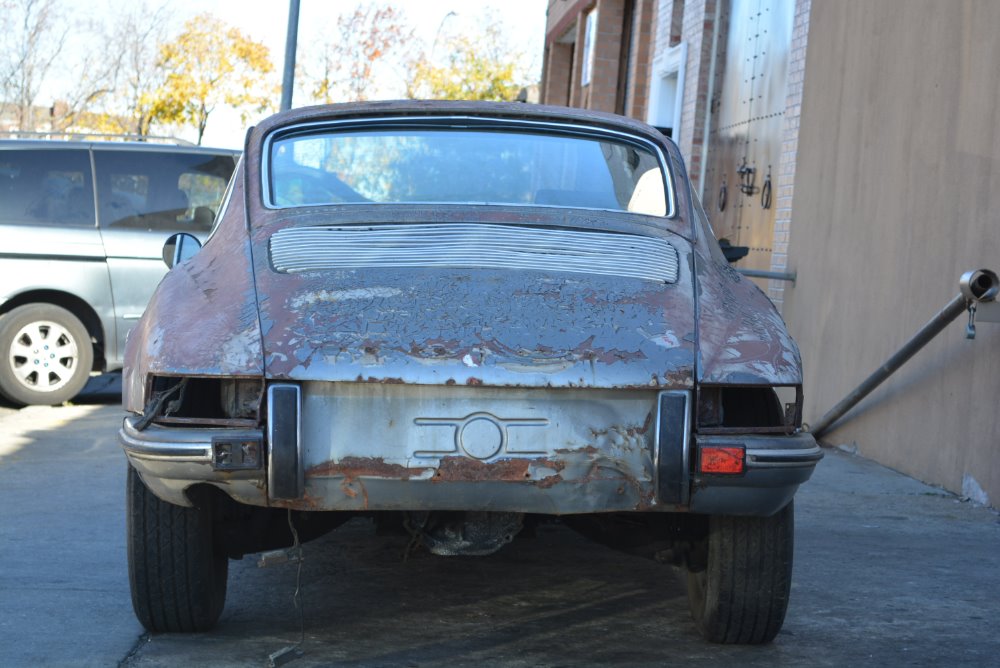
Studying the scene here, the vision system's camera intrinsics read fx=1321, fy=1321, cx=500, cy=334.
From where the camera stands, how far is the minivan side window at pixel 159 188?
32.4ft

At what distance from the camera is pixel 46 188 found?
31.9 ft

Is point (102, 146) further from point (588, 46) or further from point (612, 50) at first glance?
point (588, 46)

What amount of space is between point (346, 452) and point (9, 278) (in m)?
6.90

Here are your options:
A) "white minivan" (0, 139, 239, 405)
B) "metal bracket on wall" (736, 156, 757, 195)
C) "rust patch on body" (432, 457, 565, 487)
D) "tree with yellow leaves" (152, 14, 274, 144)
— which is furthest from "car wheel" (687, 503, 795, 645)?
"tree with yellow leaves" (152, 14, 274, 144)

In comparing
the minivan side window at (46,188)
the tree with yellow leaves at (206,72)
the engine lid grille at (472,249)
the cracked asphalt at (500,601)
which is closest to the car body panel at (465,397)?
the engine lid grille at (472,249)

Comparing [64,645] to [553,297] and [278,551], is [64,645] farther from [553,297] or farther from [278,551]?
[553,297]

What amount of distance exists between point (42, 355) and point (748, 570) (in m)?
7.08

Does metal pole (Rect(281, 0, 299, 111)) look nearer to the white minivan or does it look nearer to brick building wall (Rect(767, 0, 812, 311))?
the white minivan

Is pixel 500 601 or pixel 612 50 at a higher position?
pixel 612 50

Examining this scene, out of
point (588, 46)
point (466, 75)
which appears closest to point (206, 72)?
point (466, 75)

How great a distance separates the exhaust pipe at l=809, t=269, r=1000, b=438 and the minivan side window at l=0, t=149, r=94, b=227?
5544 mm

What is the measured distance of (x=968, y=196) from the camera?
691 cm

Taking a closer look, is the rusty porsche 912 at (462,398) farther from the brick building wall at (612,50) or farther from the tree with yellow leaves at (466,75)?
the tree with yellow leaves at (466,75)

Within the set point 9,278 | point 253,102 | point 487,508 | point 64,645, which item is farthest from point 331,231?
point 253,102
